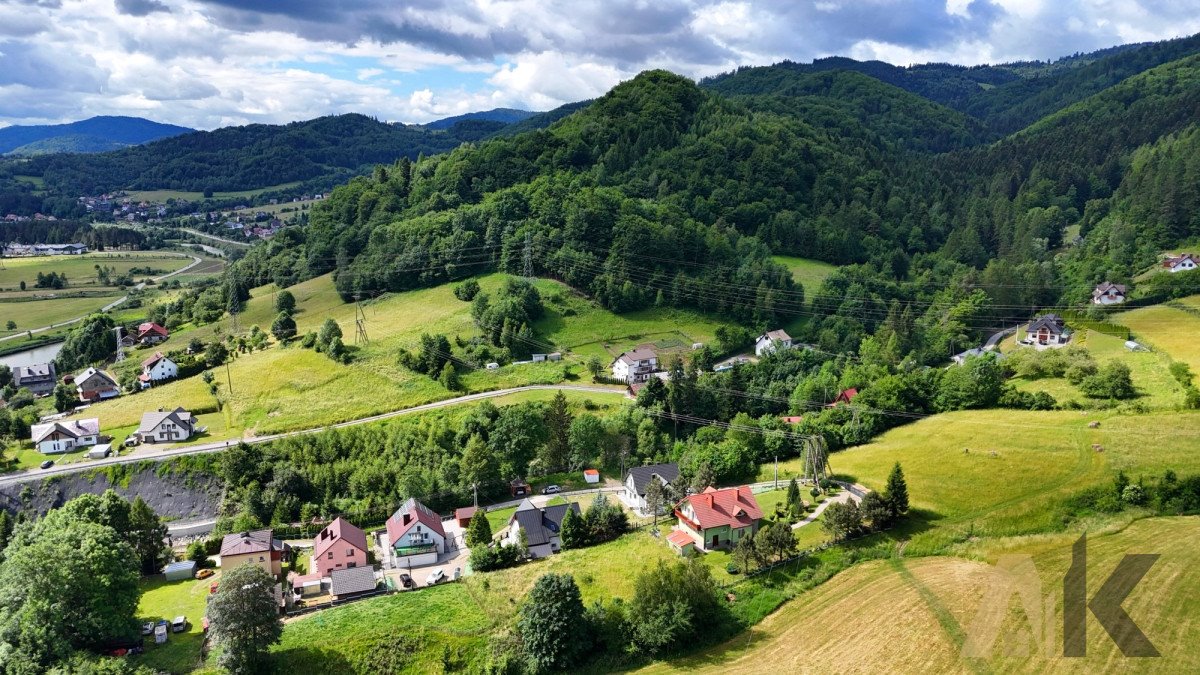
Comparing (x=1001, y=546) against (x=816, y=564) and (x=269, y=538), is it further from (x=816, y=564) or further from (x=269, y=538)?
(x=269, y=538)

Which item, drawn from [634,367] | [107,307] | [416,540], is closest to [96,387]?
[416,540]

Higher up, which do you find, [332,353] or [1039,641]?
[1039,641]

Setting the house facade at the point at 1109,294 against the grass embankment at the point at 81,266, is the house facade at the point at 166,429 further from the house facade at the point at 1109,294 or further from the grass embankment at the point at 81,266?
the grass embankment at the point at 81,266

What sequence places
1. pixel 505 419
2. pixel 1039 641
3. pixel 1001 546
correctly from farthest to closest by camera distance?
1. pixel 505 419
2. pixel 1001 546
3. pixel 1039 641

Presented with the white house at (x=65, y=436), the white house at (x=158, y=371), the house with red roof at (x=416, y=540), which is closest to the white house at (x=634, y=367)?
the house with red roof at (x=416, y=540)

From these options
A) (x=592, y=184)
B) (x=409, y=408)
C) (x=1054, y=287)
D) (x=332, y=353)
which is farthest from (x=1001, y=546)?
(x=592, y=184)

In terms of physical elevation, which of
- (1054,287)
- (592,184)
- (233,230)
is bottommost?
(233,230)

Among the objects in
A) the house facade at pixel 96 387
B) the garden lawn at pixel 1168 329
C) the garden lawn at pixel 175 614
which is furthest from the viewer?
the house facade at pixel 96 387
